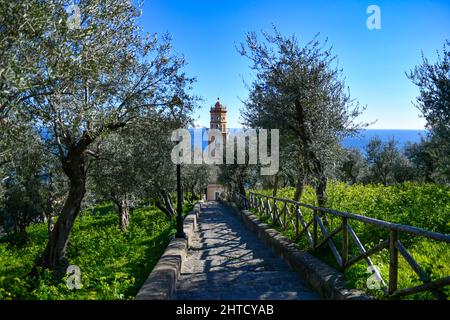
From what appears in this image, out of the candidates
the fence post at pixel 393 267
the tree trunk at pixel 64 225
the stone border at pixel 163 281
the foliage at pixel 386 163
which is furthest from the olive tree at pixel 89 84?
the foliage at pixel 386 163

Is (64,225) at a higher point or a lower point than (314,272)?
higher

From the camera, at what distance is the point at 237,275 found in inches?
308

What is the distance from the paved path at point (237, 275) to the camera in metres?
6.55

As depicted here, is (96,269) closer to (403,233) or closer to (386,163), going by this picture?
(403,233)

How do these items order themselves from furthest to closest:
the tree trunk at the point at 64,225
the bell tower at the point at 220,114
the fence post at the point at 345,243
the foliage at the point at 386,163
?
the bell tower at the point at 220,114
the foliage at the point at 386,163
the tree trunk at the point at 64,225
the fence post at the point at 345,243

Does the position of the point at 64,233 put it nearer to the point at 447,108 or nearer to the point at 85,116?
the point at 85,116

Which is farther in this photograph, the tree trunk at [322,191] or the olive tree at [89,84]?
the tree trunk at [322,191]

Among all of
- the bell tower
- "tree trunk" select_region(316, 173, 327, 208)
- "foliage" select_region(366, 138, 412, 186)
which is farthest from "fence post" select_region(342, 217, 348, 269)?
the bell tower

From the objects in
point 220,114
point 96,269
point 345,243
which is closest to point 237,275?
point 345,243

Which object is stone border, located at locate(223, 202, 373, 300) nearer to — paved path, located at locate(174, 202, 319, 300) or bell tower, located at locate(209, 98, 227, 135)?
paved path, located at locate(174, 202, 319, 300)

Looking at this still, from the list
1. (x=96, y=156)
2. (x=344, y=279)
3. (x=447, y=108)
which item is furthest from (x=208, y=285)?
(x=96, y=156)

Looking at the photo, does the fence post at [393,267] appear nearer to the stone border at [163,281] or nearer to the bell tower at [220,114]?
the stone border at [163,281]

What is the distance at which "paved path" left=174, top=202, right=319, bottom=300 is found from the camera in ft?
21.5
